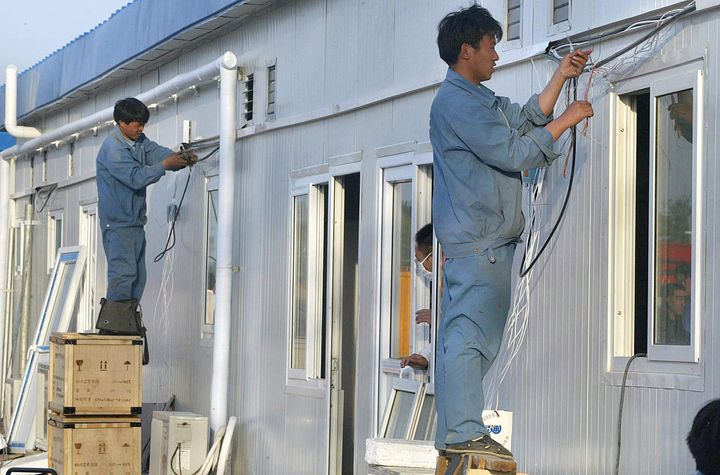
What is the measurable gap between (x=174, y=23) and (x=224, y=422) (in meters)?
3.78

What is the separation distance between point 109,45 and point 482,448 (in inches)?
410

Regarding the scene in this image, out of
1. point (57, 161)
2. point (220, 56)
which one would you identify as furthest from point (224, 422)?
point (57, 161)

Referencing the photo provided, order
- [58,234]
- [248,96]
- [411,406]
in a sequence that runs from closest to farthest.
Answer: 1. [411,406]
2. [248,96]
3. [58,234]

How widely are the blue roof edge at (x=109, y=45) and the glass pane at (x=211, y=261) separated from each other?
1663 mm

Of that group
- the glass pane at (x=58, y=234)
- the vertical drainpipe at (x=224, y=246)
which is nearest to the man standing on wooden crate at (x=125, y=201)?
the vertical drainpipe at (x=224, y=246)

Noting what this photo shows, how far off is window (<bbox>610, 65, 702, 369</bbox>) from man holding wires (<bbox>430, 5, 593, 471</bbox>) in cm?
88

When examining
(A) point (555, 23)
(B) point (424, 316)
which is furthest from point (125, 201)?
(A) point (555, 23)

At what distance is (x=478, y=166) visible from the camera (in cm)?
535

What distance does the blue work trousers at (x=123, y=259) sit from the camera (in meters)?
10.5

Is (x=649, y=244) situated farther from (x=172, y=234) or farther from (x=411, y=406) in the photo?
(x=172, y=234)

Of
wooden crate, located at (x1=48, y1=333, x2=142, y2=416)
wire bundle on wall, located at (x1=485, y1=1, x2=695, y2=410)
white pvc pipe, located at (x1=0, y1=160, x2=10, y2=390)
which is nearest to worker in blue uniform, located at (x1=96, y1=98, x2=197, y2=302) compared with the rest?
wooden crate, located at (x1=48, y1=333, x2=142, y2=416)

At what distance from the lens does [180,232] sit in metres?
13.0

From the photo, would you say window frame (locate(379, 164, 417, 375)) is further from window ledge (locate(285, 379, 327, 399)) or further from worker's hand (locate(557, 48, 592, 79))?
worker's hand (locate(557, 48, 592, 79))

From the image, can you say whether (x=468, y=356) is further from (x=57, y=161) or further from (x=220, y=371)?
(x=57, y=161)
